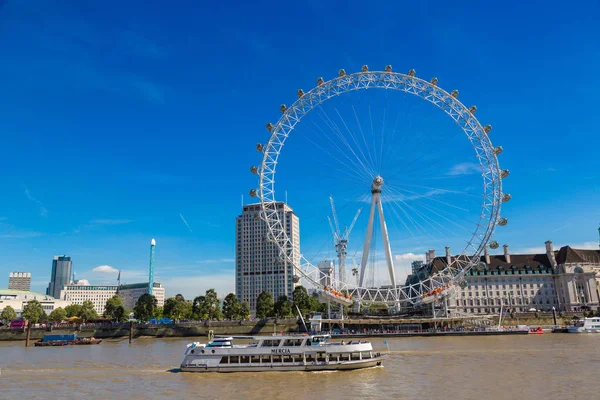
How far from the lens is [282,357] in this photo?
4947 cm

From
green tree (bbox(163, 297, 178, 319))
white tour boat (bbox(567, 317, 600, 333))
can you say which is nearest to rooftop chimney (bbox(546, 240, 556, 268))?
white tour boat (bbox(567, 317, 600, 333))

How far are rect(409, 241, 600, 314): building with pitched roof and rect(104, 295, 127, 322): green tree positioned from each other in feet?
311

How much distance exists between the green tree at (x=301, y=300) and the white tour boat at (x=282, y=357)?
3462 inches

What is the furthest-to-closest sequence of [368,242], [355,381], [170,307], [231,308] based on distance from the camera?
[170,307] < [231,308] < [368,242] < [355,381]

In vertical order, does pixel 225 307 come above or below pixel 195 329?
above

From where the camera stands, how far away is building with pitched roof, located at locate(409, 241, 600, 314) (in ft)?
461

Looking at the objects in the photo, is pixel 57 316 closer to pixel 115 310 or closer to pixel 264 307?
pixel 115 310

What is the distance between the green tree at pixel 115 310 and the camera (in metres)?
152

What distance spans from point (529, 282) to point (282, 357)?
11853cm

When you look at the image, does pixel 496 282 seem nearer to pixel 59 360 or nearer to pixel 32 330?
pixel 59 360

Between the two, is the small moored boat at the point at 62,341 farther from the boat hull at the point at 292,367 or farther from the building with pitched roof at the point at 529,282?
the building with pitched roof at the point at 529,282

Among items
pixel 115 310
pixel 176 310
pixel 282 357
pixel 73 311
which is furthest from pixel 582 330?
pixel 73 311

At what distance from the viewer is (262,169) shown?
84500 millimetres

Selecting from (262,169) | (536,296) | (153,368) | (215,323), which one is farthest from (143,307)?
(536,296)
